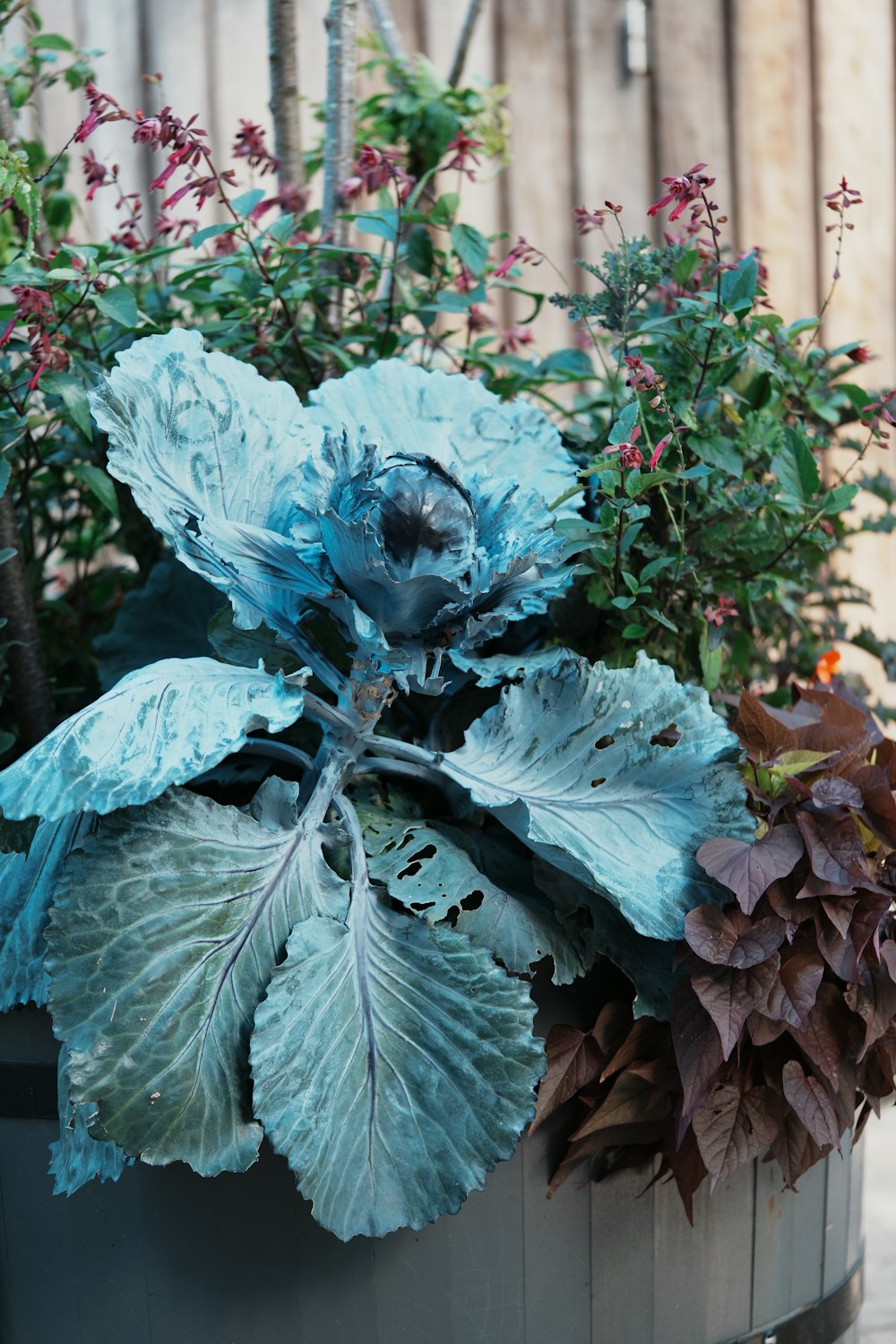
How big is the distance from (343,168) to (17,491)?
1.85ft

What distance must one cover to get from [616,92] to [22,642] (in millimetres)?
1593

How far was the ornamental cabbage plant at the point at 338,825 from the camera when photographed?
0.92m

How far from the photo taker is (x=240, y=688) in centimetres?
99

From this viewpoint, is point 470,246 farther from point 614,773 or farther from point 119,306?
point 614,773

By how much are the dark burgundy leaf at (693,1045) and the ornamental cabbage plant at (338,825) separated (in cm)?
4

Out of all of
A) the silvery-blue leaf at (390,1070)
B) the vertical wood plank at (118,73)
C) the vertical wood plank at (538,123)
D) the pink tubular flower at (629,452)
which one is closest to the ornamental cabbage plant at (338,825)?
the silvery-blue leaf at (390,1070)

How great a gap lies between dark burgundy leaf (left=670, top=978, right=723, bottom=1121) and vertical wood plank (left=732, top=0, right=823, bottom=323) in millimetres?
1658

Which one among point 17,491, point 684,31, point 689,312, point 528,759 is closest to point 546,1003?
point 528,759

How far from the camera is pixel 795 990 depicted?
3.26ft

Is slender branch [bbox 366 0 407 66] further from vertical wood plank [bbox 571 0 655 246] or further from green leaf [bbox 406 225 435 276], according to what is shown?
vertical wood plank [bbox 571 0 655 246]

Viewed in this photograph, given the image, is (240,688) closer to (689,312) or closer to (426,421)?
(426,421)

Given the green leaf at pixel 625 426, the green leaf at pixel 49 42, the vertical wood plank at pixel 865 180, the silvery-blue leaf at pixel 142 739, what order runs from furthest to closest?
the vertical wood plank at pixel 865 180
the green leaf at pixel 49 42
the green leaf at pixel 625 426
the silvery-blue leaf at pixel 142 739

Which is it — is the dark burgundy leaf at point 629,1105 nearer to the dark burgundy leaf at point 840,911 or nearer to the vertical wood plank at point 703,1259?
the vertical wood plank at point 703,1259

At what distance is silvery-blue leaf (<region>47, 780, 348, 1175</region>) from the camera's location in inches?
35.7
